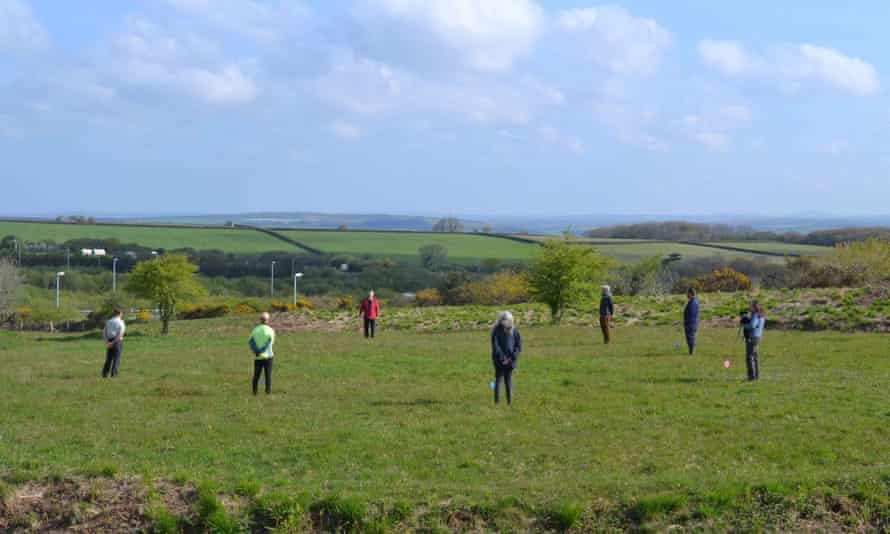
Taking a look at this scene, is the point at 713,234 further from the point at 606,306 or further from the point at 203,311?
the point at 606,306

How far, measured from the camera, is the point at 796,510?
12.2 metres

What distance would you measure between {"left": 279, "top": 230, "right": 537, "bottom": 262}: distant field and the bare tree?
6495 cm

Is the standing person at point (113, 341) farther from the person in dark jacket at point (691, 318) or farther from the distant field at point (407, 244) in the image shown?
the distant field at point (407, 244)

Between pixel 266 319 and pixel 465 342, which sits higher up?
pixel 266 319

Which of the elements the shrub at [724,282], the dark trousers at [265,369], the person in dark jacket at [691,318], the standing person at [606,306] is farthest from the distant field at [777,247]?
the dark trousers at [265,369]

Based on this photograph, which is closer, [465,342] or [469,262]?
[465,342]

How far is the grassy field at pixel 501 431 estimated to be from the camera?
12617 mm

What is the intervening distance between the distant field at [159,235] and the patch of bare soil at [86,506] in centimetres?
13599

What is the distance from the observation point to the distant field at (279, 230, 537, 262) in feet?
Result: 458

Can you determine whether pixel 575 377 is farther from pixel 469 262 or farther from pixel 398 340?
pixel 469 262

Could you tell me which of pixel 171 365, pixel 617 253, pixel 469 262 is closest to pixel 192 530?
pixel 171 365

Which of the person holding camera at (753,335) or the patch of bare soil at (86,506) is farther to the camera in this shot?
the person holding camera at (753,335)

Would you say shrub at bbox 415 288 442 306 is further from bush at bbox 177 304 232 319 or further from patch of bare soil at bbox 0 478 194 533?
patch of bare soil at bbox 0 478 194 533

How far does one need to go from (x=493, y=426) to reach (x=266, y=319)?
677cm
